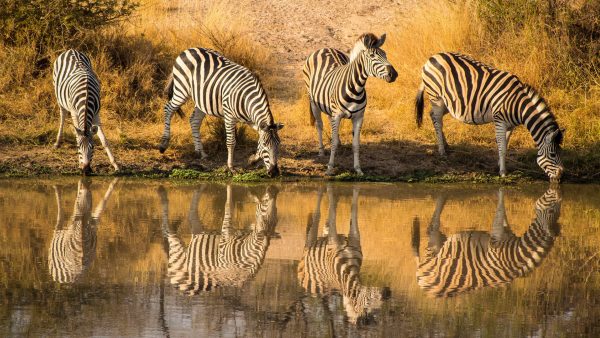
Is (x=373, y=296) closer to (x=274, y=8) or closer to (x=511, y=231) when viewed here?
(x=511, y=231)

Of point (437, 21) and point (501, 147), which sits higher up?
point (437, 21)

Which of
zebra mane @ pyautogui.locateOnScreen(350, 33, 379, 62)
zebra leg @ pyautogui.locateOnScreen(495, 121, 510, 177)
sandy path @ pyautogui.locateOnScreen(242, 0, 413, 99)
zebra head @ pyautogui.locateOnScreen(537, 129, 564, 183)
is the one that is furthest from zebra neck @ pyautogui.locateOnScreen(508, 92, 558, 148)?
sandy path @ pyautogui.locateOnScreen(242, 0, 413, 99)

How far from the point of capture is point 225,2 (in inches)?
794

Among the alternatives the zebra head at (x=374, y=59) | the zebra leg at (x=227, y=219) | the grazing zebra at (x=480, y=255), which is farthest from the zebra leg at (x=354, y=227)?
the zebra head at (x=374, y=59)

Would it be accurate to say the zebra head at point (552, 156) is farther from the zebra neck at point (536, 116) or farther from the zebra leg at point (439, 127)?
the zebra leg at point (439, 127)

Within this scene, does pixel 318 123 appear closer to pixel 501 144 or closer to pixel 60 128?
pixel 501 144

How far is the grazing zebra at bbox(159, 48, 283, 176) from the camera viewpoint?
44.0 ft

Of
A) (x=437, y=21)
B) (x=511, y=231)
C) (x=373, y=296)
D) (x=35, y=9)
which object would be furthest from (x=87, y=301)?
(x=437, y=21)

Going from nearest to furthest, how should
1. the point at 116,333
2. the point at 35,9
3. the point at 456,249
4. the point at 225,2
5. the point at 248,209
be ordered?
the point at 116,333 → the point at 456,249 → the point at 248,209 → the point at 35,9 → the point at 225,2

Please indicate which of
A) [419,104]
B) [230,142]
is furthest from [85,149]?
[419,104]

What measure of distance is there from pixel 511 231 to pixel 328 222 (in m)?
1.93

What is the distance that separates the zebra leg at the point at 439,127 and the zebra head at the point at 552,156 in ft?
5.38

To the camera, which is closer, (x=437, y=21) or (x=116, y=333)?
(x=116, y=333)

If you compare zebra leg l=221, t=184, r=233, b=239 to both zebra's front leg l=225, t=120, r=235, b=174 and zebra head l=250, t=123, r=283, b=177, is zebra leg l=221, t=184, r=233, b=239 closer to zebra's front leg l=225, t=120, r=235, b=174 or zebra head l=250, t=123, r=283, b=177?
zebra head l=250, t=123, r=283, b=177
